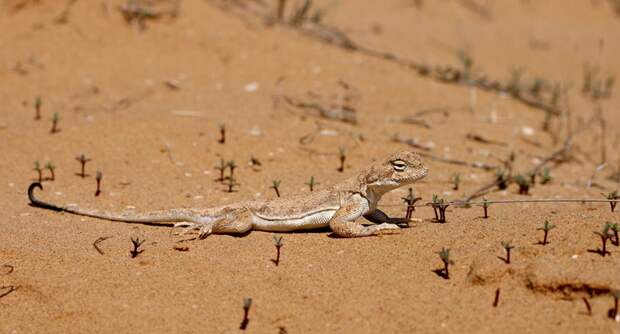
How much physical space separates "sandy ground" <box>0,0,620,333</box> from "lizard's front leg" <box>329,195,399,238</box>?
0.10 metres

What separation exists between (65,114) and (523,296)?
6887mm

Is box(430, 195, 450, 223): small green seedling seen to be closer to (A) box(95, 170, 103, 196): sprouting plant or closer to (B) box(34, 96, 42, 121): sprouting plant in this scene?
(A) box(95, 170, 103, 196): sprouting plant

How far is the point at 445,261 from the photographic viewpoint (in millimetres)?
5234

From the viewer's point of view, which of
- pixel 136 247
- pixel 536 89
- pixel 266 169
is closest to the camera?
pixel 136 247

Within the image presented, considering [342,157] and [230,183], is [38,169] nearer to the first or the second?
[230,183]

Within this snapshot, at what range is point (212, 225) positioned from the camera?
641cm

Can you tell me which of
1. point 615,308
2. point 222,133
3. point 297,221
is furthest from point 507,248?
point 222,133

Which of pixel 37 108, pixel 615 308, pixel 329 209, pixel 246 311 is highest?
pixel 37 108

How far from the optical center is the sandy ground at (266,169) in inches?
200

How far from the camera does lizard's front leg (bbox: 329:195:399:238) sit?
609 cm

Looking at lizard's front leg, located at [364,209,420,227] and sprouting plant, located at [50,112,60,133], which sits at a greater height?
sprouting plant, located at [50,112,60,133]

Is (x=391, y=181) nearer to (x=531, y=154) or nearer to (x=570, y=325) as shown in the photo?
(x=570, y=325)

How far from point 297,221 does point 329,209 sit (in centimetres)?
29

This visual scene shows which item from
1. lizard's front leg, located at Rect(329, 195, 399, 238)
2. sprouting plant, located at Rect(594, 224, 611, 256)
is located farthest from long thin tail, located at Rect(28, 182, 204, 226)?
sprouting plant, located at Rect(594, 224, 611, 256)
